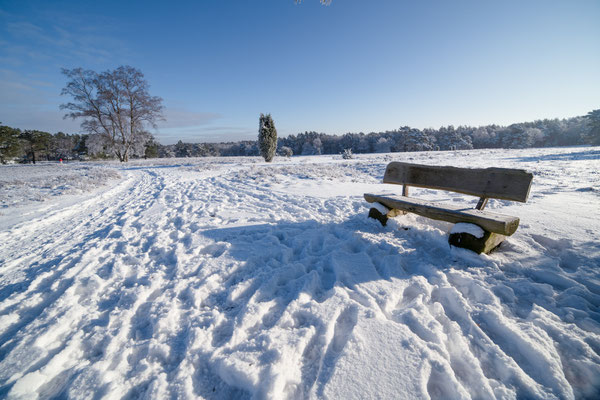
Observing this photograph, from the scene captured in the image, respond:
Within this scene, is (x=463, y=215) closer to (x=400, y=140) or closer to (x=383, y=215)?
(x=383, y=215)

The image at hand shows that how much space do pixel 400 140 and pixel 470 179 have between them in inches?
2244

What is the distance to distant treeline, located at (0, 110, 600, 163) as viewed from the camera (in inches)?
1609

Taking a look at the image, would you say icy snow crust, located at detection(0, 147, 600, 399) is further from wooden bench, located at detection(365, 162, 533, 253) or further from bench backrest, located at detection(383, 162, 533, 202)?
bench backrest, located at detection(383, 162, 533, 202)

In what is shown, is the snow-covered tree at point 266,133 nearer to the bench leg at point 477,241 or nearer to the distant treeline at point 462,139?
the bench leg at point 477,241

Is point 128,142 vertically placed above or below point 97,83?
below

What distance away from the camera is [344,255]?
293 cm

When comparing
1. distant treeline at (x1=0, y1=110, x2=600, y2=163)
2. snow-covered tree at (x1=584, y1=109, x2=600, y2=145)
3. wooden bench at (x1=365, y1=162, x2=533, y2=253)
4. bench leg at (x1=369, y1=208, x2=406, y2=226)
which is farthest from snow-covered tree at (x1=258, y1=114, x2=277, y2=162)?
snow-covered tree at (x1=584, y1=109, x2=600, y2=145)

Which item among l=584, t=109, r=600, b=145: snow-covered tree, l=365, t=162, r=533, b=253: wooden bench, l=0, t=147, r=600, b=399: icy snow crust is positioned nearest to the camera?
l=0, t=147, r=600, b=399: icy snow crust

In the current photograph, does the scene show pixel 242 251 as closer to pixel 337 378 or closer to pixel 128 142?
pixel 337 378

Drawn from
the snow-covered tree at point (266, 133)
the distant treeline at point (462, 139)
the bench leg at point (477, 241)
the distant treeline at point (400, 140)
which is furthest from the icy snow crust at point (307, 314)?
the distant treeline at point (462, 139)

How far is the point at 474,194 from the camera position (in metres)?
3.02

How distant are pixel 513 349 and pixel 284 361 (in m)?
1.59

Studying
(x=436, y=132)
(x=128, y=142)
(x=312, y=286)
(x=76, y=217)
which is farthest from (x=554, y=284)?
(x=436, y=132)

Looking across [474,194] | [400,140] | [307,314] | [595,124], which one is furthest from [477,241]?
[595,124]
